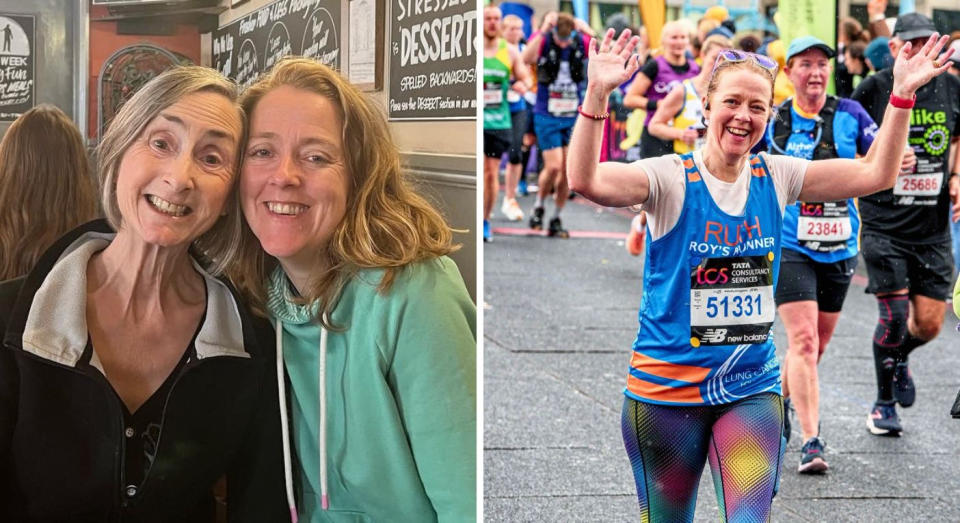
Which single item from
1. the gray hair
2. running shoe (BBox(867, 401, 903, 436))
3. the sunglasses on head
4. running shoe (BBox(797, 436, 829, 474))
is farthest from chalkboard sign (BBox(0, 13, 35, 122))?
running shoe (BBox(867, 401, 903, 436))

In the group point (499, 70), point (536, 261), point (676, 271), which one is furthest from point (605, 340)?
point (676, 271)

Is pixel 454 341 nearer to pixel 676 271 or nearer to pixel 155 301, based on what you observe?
pixel 155 301

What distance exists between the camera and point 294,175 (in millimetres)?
2279

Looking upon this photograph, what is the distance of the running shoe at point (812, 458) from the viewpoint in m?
5.27

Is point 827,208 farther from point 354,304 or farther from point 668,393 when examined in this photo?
point 354,304

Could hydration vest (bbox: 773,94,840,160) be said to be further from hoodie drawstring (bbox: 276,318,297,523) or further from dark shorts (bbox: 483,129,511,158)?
dark shorts (bbox: 483,129,511,158)

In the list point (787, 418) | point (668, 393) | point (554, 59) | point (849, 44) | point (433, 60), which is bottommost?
point (787, 418)

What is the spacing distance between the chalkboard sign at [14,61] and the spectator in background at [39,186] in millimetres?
23

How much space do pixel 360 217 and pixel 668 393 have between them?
1.21m

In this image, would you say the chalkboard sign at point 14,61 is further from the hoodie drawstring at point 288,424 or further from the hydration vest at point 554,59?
the hydration vest at point 554,59

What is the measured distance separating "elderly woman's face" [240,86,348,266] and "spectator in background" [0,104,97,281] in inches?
10.3

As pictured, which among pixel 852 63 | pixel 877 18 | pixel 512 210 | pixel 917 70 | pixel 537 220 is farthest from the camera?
pixel 512 210

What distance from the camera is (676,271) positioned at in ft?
10.7

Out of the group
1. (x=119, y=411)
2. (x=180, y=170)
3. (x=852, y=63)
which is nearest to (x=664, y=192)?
(x=180, y=170)
